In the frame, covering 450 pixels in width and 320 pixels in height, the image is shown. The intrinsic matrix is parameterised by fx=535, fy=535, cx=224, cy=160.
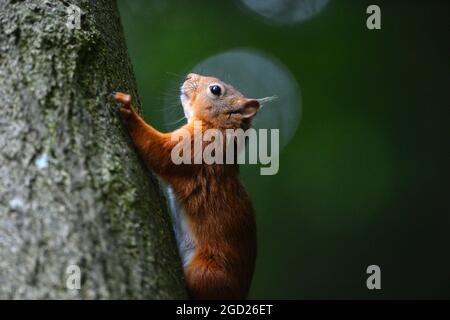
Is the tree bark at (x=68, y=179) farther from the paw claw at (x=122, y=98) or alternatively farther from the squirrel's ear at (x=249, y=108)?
the squirrel's ear at (x=249, y=108)

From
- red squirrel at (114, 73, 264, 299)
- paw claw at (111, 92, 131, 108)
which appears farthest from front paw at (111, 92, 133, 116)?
red squirrel at (114, 73, 264, 299)

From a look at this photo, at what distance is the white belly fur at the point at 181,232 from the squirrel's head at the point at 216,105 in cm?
85

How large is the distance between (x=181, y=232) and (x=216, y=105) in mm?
1313

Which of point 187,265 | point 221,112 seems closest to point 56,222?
point 187,265

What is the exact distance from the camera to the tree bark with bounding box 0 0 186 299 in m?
2.20

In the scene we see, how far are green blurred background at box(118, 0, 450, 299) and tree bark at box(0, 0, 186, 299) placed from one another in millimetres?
4826

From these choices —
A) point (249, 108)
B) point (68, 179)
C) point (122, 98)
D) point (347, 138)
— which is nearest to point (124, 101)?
point (122, 98)

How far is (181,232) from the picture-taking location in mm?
3900

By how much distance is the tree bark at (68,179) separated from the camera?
7.22ft

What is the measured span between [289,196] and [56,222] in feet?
21.3

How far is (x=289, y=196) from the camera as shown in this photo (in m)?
8.51

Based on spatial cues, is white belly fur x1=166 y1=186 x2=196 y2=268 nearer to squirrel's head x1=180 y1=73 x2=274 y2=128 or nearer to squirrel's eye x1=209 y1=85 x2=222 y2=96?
squirrel's head x1=180 y1=73 x2=274 y2=128

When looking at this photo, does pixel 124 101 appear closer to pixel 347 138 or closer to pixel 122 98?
pixel 122 98
